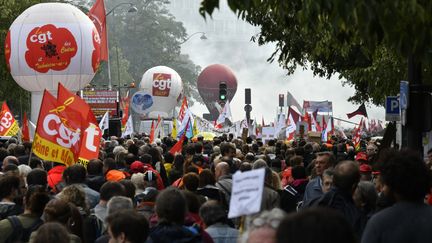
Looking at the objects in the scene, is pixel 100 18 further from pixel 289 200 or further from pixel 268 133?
pixel 289 200

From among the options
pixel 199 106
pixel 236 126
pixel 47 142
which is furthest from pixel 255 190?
pixel 199 106

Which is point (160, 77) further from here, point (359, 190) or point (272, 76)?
point (359, 190)

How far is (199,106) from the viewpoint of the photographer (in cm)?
15262

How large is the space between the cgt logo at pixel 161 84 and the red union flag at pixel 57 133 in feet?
216

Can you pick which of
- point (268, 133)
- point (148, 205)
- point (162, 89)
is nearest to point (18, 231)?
point (148, 205)

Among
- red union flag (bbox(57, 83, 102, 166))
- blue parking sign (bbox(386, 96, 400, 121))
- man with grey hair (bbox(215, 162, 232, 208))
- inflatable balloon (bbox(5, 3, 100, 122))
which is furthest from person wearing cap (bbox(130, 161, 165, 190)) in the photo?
inflatable balloon (bbox(5, 3, 100, 122))

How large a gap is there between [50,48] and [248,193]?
27195 mm

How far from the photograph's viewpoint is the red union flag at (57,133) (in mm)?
14281

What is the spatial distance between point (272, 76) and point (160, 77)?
182 feet

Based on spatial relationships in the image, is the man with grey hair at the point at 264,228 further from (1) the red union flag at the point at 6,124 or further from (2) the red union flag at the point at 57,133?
(1) the red union flag at the point at 6,124

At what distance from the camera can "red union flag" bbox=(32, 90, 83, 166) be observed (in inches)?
562

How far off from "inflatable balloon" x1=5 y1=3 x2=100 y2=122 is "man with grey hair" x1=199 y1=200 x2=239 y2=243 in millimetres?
24843

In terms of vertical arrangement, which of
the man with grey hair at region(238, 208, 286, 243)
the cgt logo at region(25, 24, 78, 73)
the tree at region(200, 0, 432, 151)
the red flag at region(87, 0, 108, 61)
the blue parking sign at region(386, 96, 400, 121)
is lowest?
the man with grey hair at region(238, 208, 286, 243)

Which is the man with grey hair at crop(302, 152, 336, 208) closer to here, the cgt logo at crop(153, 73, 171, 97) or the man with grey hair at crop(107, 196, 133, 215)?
the man with grey hair at crop(107, 196, 133, 215)
